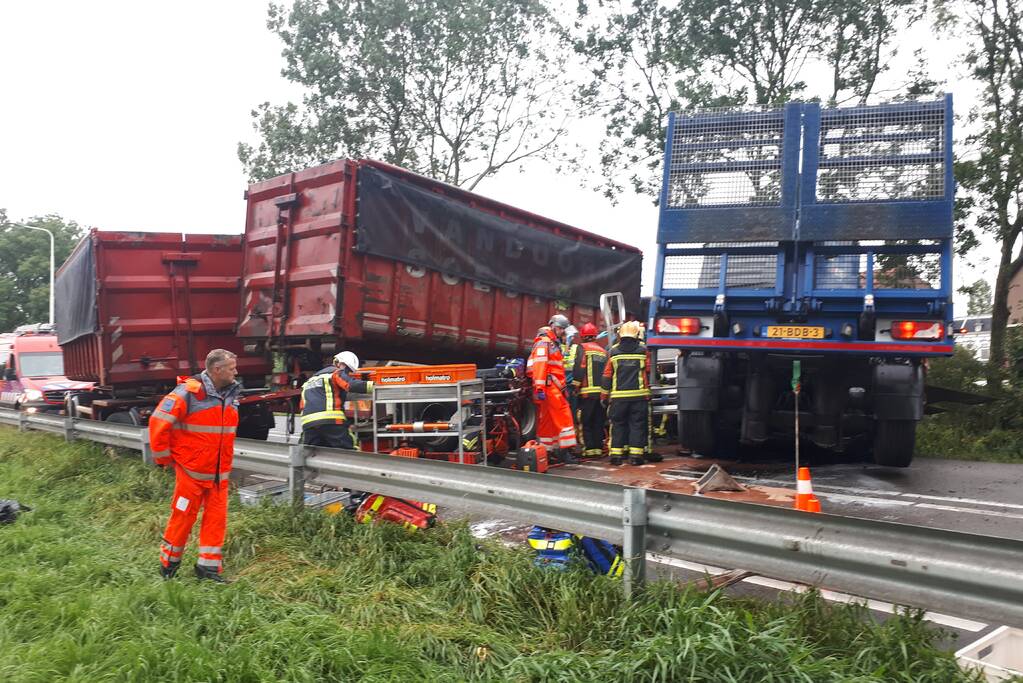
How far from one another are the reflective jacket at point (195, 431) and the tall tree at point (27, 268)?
4178cm

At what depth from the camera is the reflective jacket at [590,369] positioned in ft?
30.3

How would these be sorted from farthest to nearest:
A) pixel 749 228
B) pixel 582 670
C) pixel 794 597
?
pixel 749 228
pixel 794 597
pixel 582 670

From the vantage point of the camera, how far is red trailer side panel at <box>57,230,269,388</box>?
9758mm

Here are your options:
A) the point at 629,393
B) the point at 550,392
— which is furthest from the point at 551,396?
the point at 629,393

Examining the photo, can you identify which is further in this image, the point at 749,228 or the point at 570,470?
the point at 570,470

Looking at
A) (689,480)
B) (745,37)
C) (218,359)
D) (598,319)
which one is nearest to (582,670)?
(218,359)

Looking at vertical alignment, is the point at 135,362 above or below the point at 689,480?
above

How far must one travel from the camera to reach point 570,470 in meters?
8.16

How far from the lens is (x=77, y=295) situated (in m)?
10.9

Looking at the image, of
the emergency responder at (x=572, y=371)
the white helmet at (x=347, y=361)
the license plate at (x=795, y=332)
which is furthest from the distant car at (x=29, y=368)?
the license plate at (x=795, y=332)

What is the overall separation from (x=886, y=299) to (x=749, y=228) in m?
1.33

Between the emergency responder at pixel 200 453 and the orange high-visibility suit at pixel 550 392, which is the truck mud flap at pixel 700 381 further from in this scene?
the emergency responder at pixel 200 453

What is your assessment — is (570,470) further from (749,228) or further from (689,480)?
(749,228)

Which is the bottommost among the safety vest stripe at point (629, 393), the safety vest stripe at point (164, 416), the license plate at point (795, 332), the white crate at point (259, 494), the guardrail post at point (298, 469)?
the white crate at point (259, 494)
